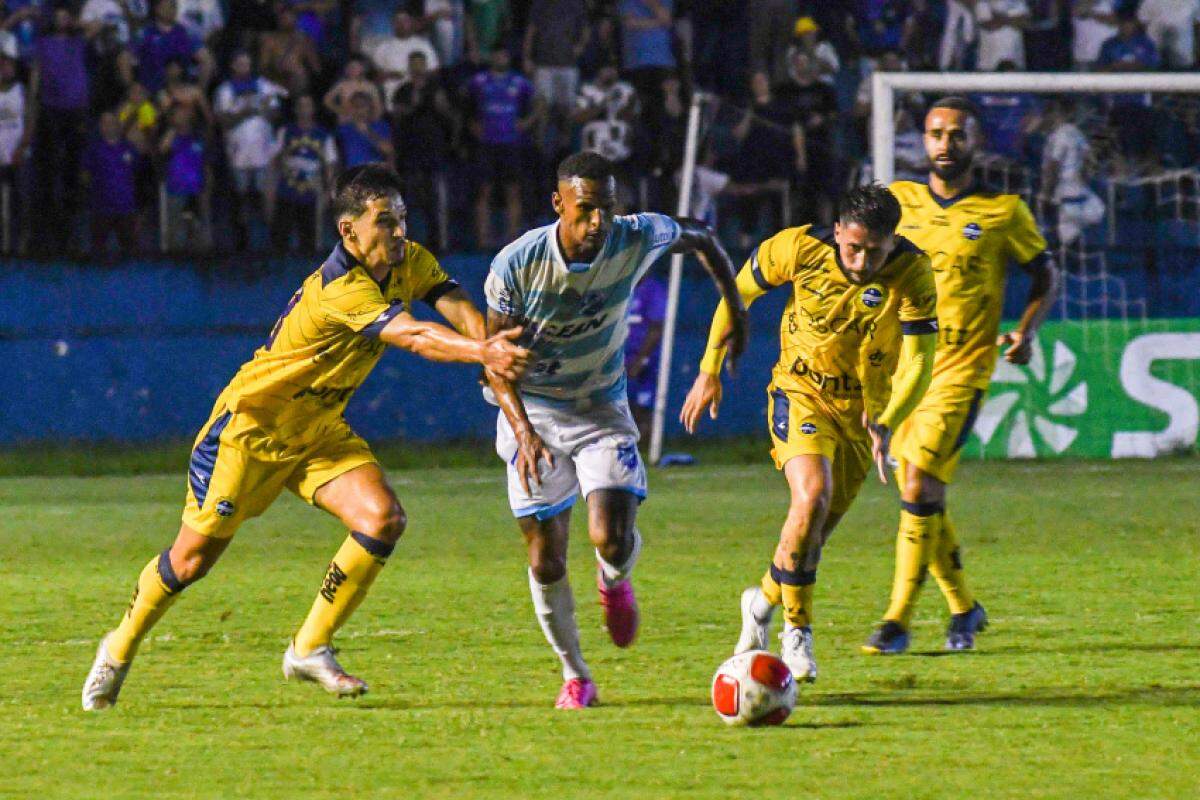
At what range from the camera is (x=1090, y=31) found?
20.7 metres

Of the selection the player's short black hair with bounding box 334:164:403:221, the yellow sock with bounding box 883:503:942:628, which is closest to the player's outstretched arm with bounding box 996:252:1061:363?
the yellow sock with bounding box 883:503:942:628

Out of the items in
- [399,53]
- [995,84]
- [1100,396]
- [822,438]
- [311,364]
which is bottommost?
[1100,396]

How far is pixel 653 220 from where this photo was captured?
773 centimetres

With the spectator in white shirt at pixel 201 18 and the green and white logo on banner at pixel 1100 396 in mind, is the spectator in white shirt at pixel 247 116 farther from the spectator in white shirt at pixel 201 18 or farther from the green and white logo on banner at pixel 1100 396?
the green and white logo on banner at pixel 1100 396

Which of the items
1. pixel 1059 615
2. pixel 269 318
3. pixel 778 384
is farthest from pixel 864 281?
pixel 269 318

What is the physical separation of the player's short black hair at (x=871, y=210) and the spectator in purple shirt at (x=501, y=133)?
40.1ft

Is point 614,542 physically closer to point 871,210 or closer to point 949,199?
point 871,210

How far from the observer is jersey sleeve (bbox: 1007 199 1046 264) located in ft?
30.1

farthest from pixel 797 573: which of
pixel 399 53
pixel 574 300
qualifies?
pixel 399 53

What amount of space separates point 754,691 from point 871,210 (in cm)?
201

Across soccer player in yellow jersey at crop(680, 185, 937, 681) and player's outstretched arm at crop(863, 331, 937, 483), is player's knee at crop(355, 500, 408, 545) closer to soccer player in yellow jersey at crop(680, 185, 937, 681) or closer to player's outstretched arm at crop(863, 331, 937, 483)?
soccer player in yellow jersey at crop(680, 185, 937, 681)

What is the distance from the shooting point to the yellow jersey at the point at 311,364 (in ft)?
24.1

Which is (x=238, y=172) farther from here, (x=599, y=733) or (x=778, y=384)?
(x=599, y=733)

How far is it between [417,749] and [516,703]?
964 mm
